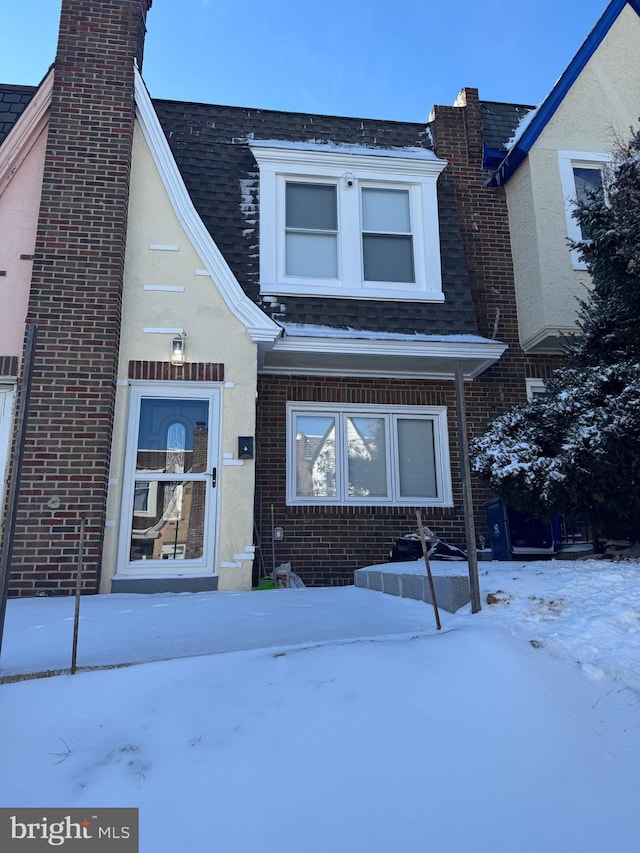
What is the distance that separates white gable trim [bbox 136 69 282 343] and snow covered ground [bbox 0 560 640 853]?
4094mm

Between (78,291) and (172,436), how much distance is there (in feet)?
5.98

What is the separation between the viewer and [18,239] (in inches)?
275

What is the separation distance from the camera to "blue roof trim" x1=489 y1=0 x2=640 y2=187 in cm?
865

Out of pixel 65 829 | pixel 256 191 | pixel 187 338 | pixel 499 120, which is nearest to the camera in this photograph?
pixel 65 829

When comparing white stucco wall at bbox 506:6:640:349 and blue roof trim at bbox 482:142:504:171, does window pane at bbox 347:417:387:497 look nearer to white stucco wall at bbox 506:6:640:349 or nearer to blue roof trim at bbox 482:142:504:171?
white stucco wall at bbox 506:6:640:349

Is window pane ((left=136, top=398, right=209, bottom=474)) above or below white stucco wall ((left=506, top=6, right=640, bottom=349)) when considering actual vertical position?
below

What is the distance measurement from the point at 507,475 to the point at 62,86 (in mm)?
6529

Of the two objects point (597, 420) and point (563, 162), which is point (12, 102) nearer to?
point (563, 162)

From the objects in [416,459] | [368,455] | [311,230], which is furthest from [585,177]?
[368,455]

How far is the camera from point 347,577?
741 centimetres

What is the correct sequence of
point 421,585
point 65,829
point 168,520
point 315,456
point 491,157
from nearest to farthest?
1. point 65,829
2. point 421,585
3. point 168,520
4. point 315,456
5. point 491,157

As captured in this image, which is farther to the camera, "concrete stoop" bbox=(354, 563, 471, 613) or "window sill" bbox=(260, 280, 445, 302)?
"window sill" bbox=(260, 280, 445, 302)

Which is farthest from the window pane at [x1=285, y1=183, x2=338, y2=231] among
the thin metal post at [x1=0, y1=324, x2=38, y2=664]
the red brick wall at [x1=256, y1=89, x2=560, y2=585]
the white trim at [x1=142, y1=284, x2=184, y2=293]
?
the thin metal post at [x1=0, y1=324, x2=38, y2=664]

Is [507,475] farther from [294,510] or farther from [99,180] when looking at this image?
[99,180]
